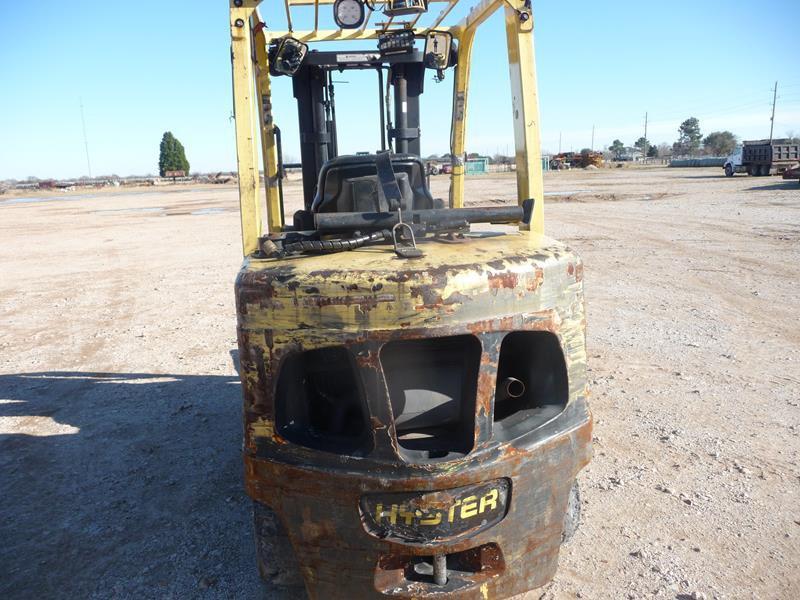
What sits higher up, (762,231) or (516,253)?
(516,253)

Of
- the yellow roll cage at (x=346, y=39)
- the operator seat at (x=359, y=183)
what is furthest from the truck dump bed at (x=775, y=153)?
the operator seat at (x=359, y=183)

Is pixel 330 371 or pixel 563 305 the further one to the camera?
pixel 330 371

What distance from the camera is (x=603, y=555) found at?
3242mm

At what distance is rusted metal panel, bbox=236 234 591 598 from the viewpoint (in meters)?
2.32

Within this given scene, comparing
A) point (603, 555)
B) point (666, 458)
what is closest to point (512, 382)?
point (603, 555)

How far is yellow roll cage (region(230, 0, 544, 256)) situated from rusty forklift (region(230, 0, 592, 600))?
0.07ft

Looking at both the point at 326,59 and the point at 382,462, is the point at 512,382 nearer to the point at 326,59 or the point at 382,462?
the point at 382,462

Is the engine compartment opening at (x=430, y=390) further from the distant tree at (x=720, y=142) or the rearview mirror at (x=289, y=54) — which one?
the distant tree at (x=720, y=142)

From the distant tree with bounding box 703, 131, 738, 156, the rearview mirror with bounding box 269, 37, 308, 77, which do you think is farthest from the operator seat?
the distant tree with bounding box 703, 131, 738, 156

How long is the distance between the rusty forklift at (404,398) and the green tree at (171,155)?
102 metres

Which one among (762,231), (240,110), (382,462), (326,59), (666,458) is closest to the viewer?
(382,462)

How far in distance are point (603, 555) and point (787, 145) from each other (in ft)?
133

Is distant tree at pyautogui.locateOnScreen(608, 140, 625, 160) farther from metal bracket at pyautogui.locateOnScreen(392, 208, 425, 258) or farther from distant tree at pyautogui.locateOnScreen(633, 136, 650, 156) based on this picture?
metal bracket at pyautogui.locateOnScreen(392, 208, 425, 258)

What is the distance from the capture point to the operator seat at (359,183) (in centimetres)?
346
